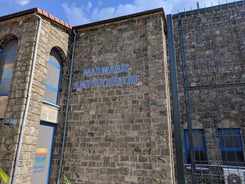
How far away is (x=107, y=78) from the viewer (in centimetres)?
586

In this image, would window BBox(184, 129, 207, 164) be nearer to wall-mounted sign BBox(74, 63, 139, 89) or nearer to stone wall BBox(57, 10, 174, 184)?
stone wall BBox(57, 10, 174, 184)

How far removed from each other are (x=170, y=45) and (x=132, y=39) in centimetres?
188

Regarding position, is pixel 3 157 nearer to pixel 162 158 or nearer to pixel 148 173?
pixel 148 173

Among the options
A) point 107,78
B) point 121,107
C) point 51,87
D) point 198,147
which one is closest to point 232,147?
point 198,147

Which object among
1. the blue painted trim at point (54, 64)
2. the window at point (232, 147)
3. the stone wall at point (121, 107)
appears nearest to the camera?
the stone wall at point (121, 107)

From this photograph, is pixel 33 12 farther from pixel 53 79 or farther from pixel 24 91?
pixel 24 91

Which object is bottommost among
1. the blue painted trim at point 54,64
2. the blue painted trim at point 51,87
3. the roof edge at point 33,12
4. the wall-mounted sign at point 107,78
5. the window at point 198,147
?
the window at point 198,147

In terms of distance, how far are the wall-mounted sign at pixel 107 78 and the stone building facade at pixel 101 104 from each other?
1.3 inches

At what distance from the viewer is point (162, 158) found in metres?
4.59

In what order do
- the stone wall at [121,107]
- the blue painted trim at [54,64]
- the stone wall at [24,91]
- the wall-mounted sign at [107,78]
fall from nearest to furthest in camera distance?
the stone wall at [24,91]
the stone wall at [121,107]
the wall-mounted sign at [107,78]
the blue painted trim at [54,64]

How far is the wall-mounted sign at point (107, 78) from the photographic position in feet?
18.4

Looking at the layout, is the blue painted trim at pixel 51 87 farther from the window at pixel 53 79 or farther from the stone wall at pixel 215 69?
the stone wall at pixel 215 69

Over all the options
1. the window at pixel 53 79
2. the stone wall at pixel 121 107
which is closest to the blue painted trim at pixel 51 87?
the window at pixel 53 79

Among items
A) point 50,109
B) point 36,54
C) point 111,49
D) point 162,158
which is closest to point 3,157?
point 50,109
